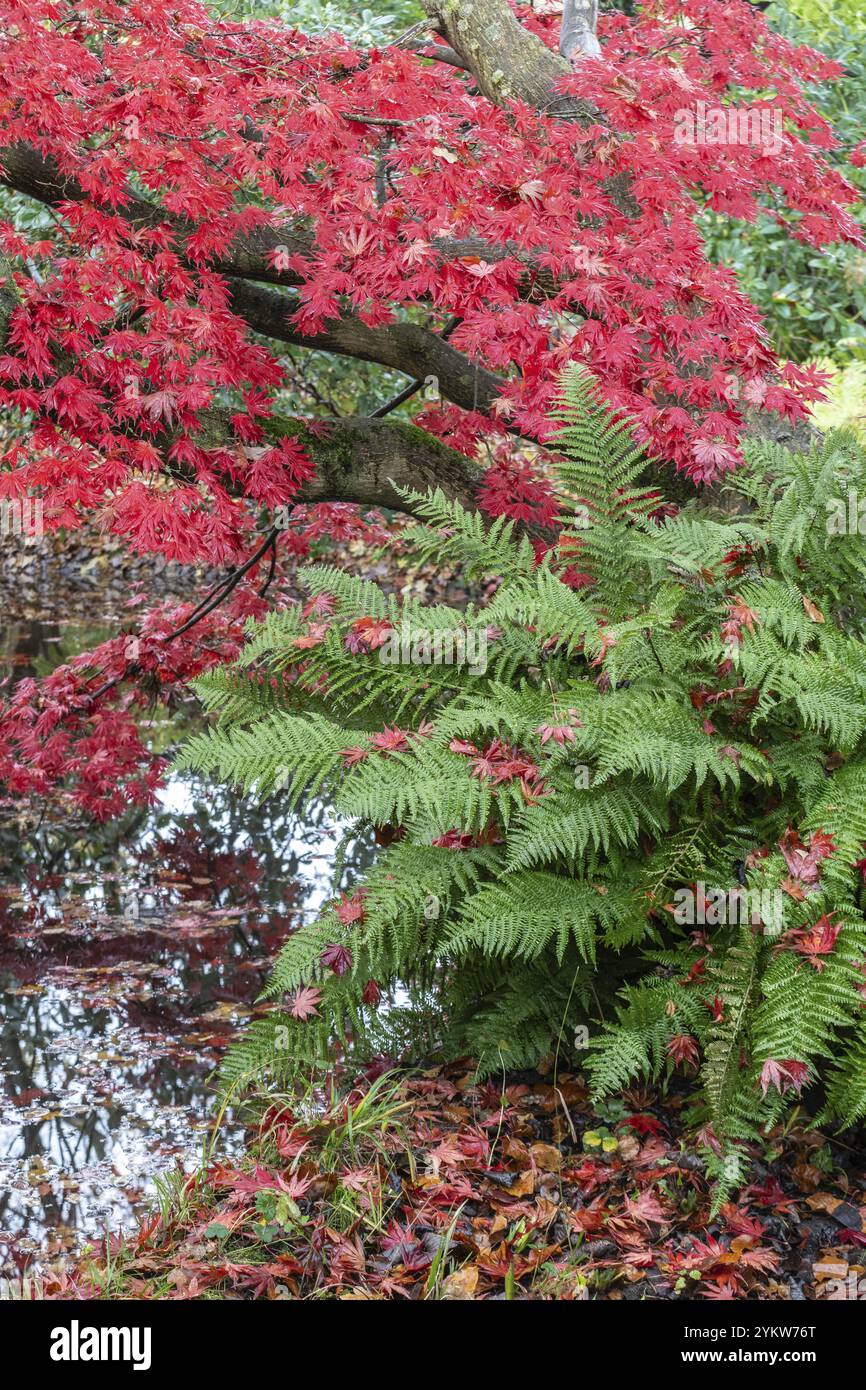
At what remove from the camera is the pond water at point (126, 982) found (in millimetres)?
3586

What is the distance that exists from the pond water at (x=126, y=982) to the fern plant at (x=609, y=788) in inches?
23.1

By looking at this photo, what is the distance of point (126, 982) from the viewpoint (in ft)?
15.5

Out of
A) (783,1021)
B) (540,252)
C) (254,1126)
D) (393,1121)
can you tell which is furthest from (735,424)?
(254,1126)

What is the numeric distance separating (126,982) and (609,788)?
92.8 inches

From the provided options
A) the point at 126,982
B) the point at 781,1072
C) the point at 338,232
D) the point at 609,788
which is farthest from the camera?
the point at 126,982

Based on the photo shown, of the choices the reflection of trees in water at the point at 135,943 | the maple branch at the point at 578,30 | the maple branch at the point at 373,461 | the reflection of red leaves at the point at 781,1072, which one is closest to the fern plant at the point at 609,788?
the reflection of red leaves at the point at 781,1072

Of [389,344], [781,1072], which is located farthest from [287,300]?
[781,1072]

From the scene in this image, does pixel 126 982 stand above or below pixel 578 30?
below

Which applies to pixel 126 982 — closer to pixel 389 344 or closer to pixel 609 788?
pixel 609 788

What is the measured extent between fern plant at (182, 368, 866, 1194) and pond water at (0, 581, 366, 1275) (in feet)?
1.93

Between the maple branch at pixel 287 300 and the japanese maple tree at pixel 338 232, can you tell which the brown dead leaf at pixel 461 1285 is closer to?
the japanese maple tree at pixel 338 232

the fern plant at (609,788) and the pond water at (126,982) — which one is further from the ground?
the fern plant at (609,788)

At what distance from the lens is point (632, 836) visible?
3123 millimetres

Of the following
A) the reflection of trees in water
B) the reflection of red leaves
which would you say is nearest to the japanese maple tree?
the reflection of trees in water
